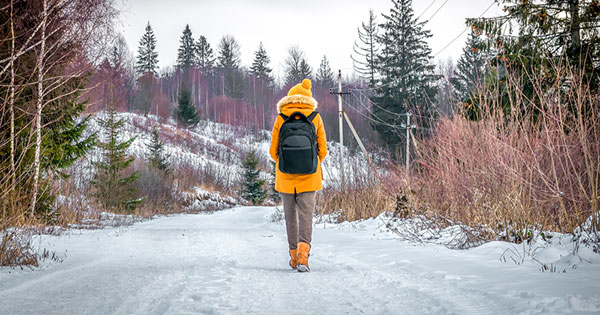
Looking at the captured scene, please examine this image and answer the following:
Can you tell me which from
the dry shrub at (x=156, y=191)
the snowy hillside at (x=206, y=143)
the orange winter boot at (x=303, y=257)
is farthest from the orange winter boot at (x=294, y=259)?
the snowy hillside at (x=206, y=143)

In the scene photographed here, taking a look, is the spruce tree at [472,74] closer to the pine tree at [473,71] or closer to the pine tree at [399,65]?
the pine tree at [473,71]

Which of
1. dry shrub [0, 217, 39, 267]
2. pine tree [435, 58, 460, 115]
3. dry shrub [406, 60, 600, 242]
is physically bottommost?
dry shrub [0, 217, 39, 267]

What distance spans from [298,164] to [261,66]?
65603 mm

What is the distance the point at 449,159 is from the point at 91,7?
319 inches

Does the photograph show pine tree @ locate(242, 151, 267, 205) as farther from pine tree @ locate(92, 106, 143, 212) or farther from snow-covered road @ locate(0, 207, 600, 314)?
snow-covered road @ locate(0, 207, 600, 314)

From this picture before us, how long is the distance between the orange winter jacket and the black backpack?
0.11m

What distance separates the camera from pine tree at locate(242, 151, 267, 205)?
35438 mm

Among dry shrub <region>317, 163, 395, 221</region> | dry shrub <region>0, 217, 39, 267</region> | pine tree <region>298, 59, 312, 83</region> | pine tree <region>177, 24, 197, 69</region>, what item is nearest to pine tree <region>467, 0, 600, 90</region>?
dry shrub <region>317, 163, 395, 221</region>

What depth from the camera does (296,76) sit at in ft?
194

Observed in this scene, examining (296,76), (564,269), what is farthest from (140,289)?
(296,76)

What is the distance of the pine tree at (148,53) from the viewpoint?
6631 centimetres

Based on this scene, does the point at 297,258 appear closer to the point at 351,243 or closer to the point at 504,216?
the point at 351,243

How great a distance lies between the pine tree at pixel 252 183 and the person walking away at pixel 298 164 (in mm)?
31137

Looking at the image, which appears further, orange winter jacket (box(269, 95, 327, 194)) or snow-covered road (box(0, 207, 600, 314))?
orange winter jacket (box(269, 95, 327, 194))
